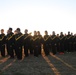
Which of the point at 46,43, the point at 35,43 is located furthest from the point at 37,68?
the point at 46,43

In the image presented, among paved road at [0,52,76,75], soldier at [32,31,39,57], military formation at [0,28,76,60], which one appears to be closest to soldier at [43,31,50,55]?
military formation at [0,28,76,60]

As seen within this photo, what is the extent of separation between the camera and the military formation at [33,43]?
792 inches

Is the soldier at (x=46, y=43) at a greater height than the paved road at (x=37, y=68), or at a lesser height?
greater

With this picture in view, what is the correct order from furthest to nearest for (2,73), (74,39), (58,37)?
1. (74,39)
2. (58,37)
3. (2,73)

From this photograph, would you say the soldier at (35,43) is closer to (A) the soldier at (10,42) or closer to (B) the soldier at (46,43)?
(B) the soldier at (46,43)

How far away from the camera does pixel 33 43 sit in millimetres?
22469

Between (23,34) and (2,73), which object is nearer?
(2,73)

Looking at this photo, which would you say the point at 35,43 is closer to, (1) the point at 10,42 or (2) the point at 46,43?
(2) the point at 46,43

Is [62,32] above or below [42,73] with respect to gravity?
above

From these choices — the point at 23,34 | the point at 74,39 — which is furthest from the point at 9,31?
the point at 74,39

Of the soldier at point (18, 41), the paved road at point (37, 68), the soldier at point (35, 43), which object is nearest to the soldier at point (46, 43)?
the soldier at point (35, 43)

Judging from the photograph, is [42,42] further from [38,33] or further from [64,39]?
[64,39]

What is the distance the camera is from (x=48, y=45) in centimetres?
2467

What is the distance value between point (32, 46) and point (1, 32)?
10.0 ft
